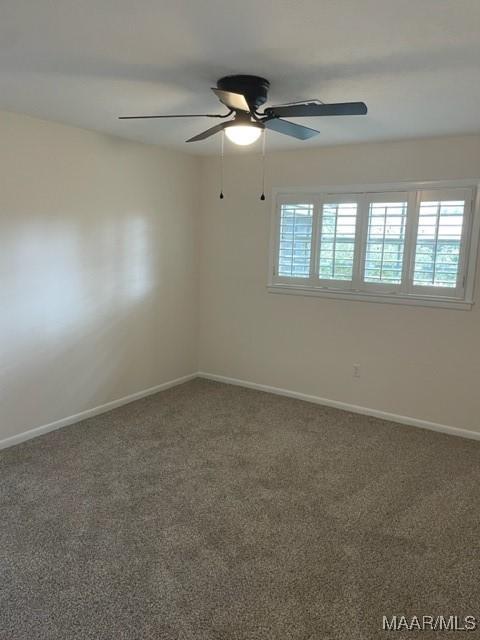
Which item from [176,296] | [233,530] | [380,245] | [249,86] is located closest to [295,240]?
[380,245]

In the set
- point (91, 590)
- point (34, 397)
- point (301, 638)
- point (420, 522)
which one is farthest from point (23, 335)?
point (420, 522)

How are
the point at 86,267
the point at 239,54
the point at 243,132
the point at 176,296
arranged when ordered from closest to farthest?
the point at 239,54 → the point at 243,132 → the point at 86,267 → the point at 176,296

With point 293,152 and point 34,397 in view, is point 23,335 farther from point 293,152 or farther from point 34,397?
point 293,152

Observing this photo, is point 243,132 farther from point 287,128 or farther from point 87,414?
point 87,414

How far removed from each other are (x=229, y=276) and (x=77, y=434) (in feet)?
7.38

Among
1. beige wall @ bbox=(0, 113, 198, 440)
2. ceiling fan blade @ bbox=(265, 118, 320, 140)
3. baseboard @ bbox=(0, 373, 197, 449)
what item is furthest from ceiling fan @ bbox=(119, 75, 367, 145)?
baseboard @ bbox=(0, 373, 197, 449)

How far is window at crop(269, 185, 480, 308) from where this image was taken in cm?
385

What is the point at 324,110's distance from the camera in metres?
2.38

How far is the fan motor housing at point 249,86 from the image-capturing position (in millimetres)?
2477

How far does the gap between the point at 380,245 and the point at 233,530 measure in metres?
2.71

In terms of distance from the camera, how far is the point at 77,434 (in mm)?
3850

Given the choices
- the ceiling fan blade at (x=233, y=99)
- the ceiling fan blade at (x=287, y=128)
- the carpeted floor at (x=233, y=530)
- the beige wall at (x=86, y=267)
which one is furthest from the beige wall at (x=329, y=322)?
the ceiling fan blade at (x=233, y=99)

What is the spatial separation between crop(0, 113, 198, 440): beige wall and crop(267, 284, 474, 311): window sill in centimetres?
118

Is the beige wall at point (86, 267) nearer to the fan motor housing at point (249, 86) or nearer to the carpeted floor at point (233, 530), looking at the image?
Answer: the carpeted floor at point (233, 530)
